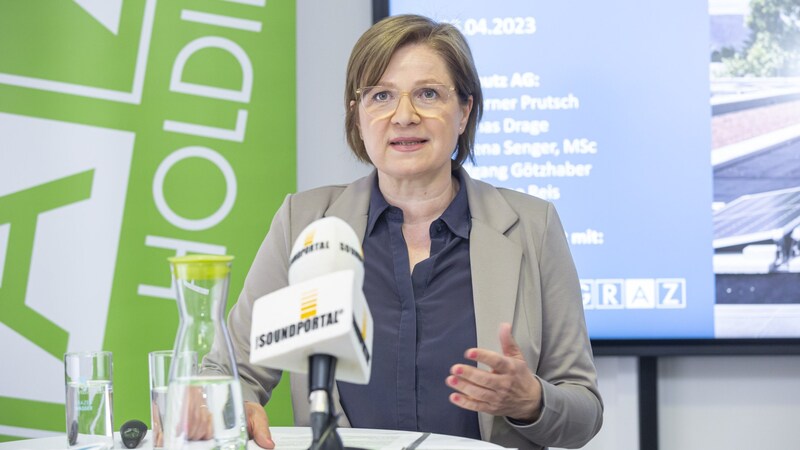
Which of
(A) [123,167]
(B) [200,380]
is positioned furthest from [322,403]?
(A) [123,167]

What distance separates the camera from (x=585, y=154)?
3.15 metres

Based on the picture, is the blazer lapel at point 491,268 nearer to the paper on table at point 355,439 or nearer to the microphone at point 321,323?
the paper on table at point 355,439

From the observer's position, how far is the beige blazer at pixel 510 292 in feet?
6.51

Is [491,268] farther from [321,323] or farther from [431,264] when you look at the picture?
[321,323]

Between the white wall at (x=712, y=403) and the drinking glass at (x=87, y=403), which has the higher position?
the drinking glass at (x=87, y=403)

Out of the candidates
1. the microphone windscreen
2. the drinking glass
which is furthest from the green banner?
the microphone windscreen

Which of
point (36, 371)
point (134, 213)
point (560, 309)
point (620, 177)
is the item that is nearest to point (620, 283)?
point (620, 177)

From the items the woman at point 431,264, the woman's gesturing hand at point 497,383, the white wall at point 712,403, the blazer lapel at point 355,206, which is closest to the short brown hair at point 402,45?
the woman at point 431,264

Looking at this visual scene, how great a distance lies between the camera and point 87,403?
1.51 m

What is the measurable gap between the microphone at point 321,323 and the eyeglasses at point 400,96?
967 millimetres

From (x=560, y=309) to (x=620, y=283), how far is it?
1.11 metres

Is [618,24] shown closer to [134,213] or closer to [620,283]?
[620,283]

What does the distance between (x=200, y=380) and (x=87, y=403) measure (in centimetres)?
35

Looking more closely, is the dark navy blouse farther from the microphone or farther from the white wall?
the white wall
